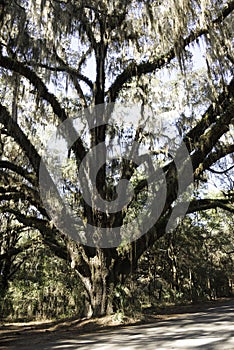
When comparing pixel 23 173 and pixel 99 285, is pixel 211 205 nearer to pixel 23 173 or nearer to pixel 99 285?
pixel 99 285

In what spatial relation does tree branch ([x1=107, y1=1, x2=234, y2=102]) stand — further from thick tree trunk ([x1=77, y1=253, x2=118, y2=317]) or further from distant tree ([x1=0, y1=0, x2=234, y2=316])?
thick tree trunk ([x1=77, y1=253, x2=118, y2=317])

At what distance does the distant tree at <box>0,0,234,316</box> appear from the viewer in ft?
22.8

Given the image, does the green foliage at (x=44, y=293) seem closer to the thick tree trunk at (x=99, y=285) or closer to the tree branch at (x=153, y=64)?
the thick tree trunk at (x=99, y=285)

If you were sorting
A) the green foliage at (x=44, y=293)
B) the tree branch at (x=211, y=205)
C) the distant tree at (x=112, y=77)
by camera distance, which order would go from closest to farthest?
the distant tree at (x=112, y=77) → the tree branch at (x=211, y=205) → the green foliage at (x=44, y=293)

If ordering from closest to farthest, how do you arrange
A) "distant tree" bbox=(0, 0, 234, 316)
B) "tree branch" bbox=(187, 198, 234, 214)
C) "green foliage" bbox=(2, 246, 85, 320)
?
"distant tree" bbox=(0, 0, 234, 316), "tree branch" bbox=(187, 198, 234, 214), "green foliage" bbox=(2, 246, 85, 320)

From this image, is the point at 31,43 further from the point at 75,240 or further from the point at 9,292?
the point at 9,292

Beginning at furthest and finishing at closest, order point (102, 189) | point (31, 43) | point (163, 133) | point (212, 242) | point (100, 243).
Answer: point (212, 242) → point (163, 133) → point (102, 189) → point (100, 243) → point (31, 43)

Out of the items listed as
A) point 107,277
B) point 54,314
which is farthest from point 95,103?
point 54,314

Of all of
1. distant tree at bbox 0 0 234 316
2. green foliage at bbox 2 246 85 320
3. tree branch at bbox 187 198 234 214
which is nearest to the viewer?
distant tree at bbox 0 0 234 316

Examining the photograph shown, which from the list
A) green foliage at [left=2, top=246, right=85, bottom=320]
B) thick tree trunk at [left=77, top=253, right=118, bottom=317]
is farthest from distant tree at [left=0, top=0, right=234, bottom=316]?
green foliage at [left=2, top=246, right=85, bottom=320]

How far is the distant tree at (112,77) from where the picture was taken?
6.95 meters

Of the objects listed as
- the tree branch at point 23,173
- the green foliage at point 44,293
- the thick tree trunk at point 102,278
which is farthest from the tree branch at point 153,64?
the green foliage at point 44,293

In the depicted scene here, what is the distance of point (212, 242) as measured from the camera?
19.8 meters

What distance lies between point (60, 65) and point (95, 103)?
4.58ft
